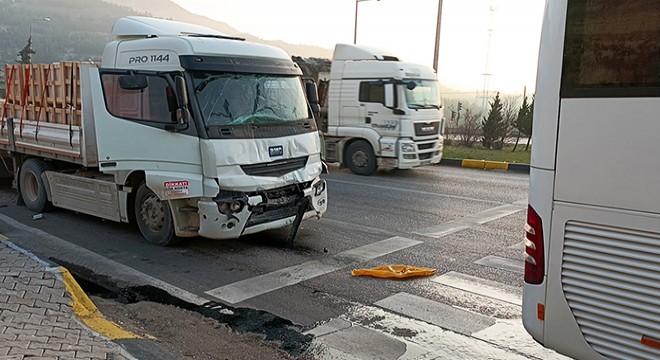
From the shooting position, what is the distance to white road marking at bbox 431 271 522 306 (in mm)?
5828

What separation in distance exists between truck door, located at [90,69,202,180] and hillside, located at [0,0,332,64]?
31906 millimetres

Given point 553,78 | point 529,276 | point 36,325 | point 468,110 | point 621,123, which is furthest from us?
point 468,110

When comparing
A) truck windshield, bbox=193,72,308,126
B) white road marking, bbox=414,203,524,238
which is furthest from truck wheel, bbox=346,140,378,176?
truck windshield, bbox=193,72,308,126

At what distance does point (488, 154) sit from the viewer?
19375 mm

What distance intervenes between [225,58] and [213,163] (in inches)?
60.0

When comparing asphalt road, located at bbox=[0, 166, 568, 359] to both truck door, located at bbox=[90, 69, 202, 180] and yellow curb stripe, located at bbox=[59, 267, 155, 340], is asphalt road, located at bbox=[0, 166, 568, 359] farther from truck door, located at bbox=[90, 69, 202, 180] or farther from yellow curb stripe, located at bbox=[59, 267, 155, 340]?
truck door, located at bbox=[90, 69, 202, 180]

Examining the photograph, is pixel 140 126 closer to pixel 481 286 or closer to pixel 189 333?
pixel 189 333

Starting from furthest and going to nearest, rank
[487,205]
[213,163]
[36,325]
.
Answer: [487,205]
[213,163]
[36,325]

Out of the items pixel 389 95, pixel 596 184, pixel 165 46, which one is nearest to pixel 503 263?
pixel 596 184

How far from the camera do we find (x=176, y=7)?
254 ft

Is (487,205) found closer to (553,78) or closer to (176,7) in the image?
(553,78)

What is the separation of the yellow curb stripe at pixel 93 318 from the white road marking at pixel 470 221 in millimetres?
4918

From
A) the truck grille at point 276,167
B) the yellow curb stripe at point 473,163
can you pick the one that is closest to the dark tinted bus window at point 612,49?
the truck grille at point 276,167

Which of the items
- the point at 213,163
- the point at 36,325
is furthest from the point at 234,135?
the point at 36,325
